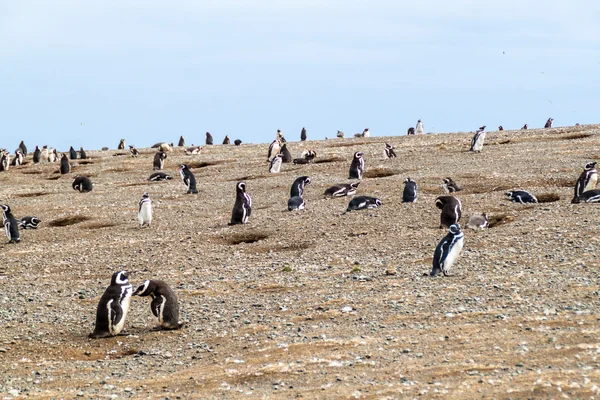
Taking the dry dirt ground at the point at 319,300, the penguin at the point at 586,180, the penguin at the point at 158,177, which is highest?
the penguin at the point at 586,180


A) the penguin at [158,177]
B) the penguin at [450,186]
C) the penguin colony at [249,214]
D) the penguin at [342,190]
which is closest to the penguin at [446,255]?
the penguin colony at [249,214]

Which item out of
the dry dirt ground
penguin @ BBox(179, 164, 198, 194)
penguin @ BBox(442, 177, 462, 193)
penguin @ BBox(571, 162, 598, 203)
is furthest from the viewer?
penguin @ BBox(179, 164, 198, 194)

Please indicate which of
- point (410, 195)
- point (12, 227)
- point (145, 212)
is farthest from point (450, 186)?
point (12, 227)

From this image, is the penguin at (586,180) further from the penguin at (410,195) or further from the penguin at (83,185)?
the penguin at (83,185)

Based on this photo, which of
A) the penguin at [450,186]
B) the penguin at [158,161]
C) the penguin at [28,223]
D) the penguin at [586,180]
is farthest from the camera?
the penguin at [158,161]

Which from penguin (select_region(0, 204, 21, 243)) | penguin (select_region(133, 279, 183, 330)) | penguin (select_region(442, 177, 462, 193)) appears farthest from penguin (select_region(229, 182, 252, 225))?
penguin (select_region(133, 279, 183, 330))

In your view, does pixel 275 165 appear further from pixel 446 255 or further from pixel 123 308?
pixel 123 308

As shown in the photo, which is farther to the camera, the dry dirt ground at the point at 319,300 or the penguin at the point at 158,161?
the penguin at the point at 158,161

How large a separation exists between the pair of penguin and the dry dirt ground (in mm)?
150

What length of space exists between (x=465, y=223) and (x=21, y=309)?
24.7 feet

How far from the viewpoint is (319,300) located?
36.5ft

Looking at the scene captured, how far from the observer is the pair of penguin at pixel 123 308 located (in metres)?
10.2

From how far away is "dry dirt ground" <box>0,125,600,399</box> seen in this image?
807cm

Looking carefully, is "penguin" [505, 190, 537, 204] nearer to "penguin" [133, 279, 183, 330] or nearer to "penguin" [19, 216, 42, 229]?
"penguin" [133, 279, 183, 330]
